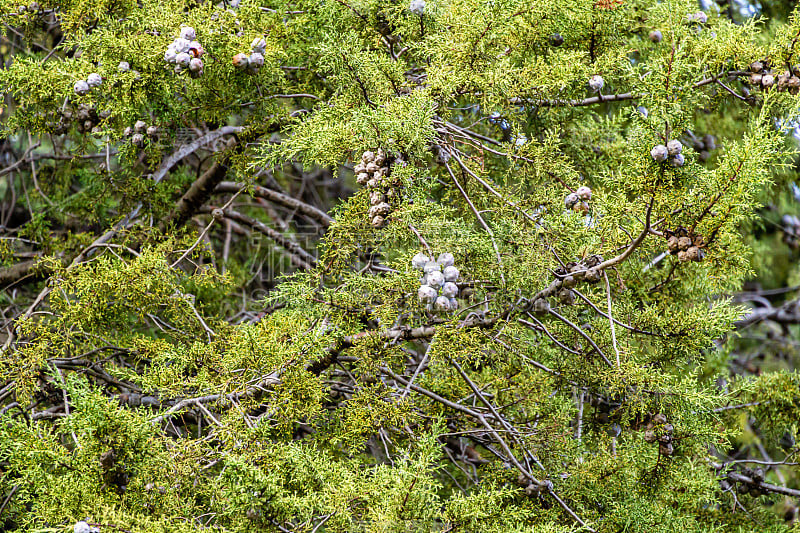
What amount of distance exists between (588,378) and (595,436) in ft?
1.18

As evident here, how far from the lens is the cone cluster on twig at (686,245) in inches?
67.9

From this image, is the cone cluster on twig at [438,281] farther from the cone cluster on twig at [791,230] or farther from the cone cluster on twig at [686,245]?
the cone cluster on twig at [791,230]

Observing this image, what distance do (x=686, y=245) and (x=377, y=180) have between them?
0.79 m

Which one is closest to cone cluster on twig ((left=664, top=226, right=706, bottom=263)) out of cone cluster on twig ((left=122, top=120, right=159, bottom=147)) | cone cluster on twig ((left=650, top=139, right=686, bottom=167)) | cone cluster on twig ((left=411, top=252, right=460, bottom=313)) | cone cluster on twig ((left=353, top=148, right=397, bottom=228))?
cone cluster on twig ((left=650, top=139, right=686, bottom=167))

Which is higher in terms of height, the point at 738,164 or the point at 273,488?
the point at 738,164

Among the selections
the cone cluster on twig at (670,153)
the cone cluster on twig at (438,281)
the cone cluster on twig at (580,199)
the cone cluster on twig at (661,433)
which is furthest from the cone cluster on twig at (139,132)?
the cone cluster on twig at (661,433)

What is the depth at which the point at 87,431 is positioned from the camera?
1.75 m

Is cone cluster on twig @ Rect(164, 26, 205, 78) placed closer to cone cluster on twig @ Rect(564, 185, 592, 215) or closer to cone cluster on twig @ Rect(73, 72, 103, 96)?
cone cluster on twig @ Rect(73, 72, 103, 96)

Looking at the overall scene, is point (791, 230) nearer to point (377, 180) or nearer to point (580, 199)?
point (580, 199)

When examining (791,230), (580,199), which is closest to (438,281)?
(580,199)

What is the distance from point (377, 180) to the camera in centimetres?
201

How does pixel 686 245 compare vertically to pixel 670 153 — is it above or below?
below

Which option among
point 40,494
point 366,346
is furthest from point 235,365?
point 40,494

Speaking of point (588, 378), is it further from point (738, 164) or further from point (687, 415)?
point (738, 164)
